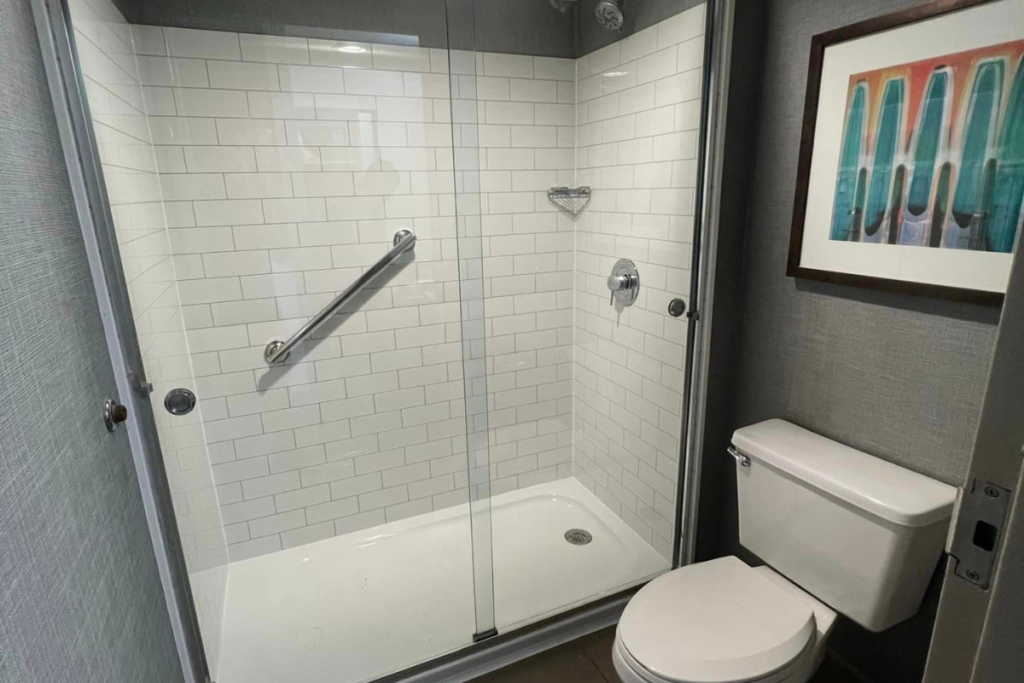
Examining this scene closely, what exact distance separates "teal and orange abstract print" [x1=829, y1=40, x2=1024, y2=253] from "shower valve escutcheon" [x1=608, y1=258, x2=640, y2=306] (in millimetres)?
745

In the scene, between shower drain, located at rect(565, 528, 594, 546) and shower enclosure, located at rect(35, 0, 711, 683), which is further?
shower drain, located at rect(565, 528, 594, 546)

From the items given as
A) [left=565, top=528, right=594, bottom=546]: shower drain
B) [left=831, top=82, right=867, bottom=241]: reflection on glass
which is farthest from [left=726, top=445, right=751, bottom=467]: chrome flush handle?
[left=565, top=528, right=594, bottom=546]: shower drain

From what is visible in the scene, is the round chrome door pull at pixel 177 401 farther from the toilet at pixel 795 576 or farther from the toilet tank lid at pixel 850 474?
the toilet tank lid at pixel 850 474

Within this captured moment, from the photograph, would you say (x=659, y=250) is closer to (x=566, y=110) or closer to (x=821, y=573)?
(x=566, y=110)

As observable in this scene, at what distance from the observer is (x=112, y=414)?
3.33 feet

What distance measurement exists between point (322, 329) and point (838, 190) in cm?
170

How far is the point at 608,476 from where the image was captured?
2316 mm

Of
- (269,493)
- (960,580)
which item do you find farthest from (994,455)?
(269,493)

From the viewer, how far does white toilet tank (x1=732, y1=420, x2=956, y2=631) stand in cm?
121

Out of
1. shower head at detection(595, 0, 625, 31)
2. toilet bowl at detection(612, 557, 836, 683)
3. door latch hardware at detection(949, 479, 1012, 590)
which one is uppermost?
Result: shower head at detection(595, 0, 625, 31)

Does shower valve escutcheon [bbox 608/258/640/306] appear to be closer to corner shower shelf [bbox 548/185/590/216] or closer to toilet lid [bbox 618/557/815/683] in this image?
corner shower shelf [bbox 548/185/590/216]

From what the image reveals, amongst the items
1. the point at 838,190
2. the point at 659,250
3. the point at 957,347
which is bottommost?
the point at 957,347

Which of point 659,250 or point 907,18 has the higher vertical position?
point 907,18

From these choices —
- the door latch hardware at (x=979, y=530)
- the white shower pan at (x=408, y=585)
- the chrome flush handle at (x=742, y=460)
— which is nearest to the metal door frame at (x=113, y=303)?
the white shower pan at (x=408, y=585)
